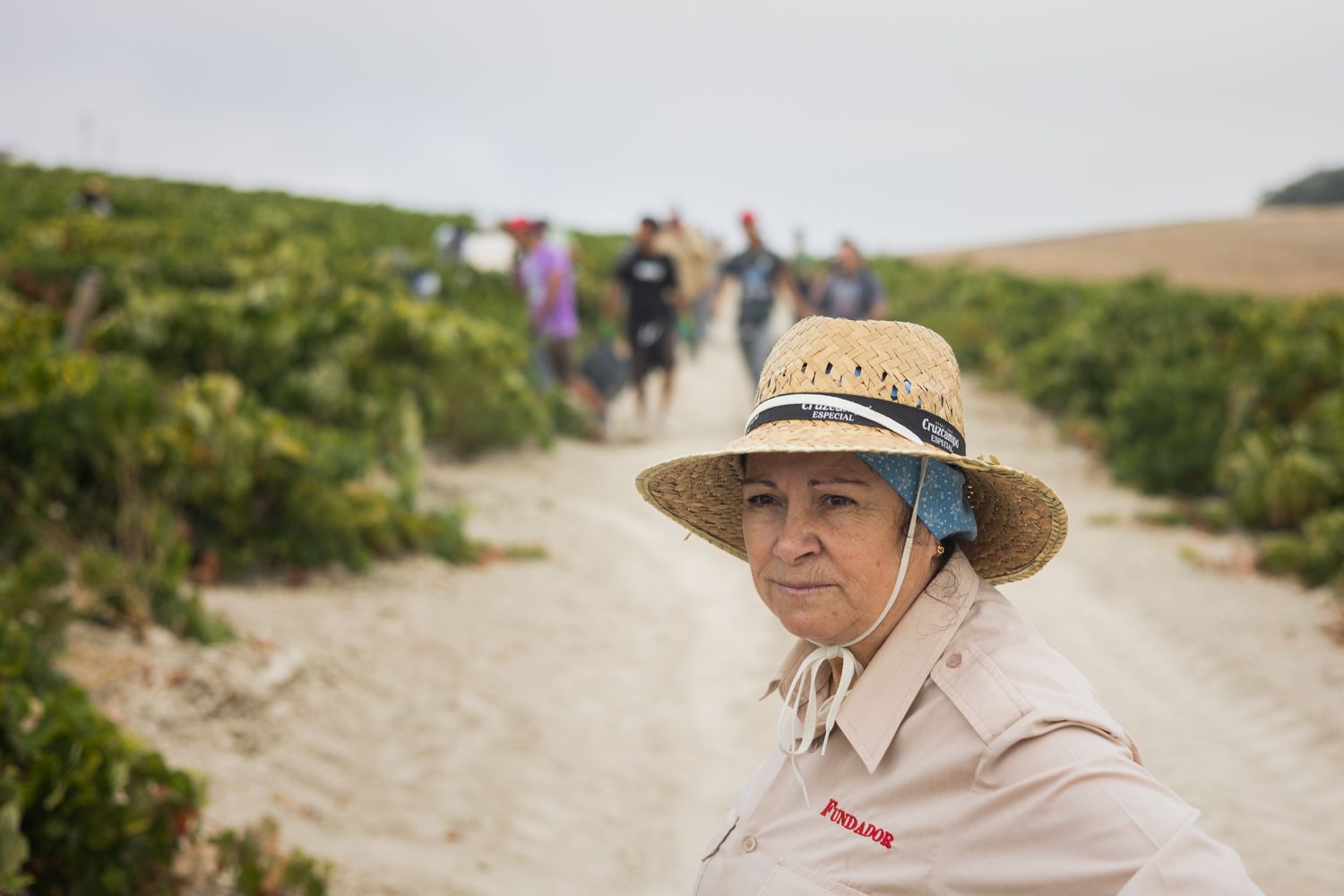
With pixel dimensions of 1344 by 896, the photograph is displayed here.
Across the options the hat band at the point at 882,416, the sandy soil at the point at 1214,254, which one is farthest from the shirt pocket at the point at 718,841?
the sandy soil at the point at 1214,254

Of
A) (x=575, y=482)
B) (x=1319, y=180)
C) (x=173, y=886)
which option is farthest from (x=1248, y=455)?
(x=1319, y=180)

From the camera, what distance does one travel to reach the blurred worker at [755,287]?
12680mm

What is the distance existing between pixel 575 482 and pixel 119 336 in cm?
417

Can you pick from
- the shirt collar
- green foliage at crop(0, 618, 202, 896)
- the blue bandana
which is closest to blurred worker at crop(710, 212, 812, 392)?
green foliage at crop(0, 618, 202, 896)

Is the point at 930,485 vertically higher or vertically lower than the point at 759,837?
higher

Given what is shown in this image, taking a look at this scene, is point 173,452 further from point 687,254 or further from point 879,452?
point 687,254

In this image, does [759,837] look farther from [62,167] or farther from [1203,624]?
[62,167]

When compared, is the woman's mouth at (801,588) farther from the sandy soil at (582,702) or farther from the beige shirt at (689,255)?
the beige shirt at (689,255)

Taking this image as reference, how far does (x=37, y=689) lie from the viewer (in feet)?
13.7

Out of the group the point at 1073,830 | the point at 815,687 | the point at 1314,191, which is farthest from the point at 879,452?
the point at 1314,191

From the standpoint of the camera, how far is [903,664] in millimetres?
1854

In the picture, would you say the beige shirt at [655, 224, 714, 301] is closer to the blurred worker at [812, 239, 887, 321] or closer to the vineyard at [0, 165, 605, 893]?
the blurred worker at [812, 239, 887, 321]

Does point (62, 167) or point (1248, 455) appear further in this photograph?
point (62, 167)

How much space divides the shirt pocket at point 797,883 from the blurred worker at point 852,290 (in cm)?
1059
